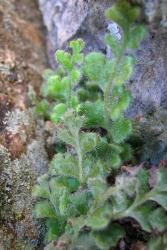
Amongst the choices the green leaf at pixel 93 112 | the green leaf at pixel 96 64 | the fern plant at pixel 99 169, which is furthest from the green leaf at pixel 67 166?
the green leaf at pixel 96 64

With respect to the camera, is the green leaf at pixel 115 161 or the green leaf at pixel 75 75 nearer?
the green leaf at pixel 115 161

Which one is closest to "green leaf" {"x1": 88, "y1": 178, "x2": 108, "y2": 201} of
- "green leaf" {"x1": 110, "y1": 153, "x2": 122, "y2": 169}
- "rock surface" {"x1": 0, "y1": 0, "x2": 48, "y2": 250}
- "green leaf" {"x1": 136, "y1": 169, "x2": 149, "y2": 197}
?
"green leaf" {"x1": 136, "y1": 169, "x2": 149, "y2": 197}

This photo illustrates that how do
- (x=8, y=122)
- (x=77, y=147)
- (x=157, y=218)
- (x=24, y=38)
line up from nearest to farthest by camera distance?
1. (x=157, y=218)
2. (x=77, y=147)
3. (x=8, y=122)
4. (x=24, y=38)

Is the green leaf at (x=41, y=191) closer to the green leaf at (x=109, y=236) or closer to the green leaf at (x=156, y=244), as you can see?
the green leaf at (x=109, y=236)

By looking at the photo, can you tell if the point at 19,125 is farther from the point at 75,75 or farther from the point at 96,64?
the point at 96,64

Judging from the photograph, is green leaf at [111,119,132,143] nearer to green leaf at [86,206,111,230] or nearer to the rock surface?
green leaf at [86,206,111,230]

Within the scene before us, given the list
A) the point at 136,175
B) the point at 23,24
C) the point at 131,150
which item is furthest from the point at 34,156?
the point at 23,24

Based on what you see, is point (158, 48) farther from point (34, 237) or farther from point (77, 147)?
point (34, 237)
